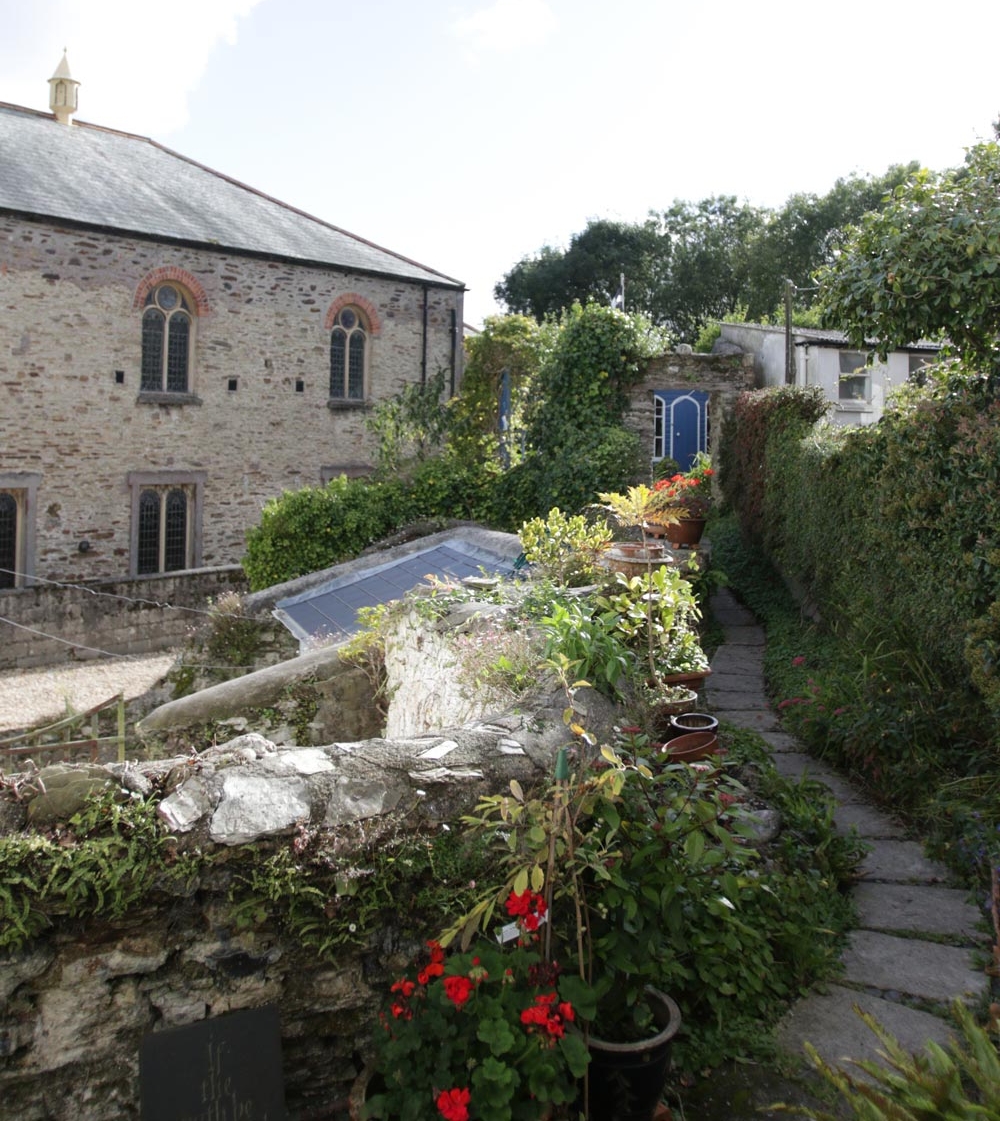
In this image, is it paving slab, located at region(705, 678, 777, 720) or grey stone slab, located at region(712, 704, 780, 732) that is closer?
grey stone slab, located at region(712, 704, 780, 732)

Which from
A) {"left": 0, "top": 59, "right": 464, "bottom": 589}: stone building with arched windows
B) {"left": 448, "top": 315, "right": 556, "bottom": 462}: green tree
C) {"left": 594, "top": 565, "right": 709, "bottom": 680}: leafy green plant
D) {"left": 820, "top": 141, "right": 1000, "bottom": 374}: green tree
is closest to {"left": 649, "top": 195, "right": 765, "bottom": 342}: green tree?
{"left": 0, "top": 59, "right": 464, "bottom": 589}: stone building with arched windows

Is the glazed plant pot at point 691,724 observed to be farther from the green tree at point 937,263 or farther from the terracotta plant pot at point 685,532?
the terracotta plant pot at point 685,532

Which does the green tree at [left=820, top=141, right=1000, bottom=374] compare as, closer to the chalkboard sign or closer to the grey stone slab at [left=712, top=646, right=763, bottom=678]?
the grey stone slab at [left=712, top=646, right=763, bottom=678]

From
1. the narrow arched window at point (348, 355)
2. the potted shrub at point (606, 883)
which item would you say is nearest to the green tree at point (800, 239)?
the narrow arched window at point (348, 355)

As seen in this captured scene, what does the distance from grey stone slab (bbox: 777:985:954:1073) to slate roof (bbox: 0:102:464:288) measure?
18.1 meters

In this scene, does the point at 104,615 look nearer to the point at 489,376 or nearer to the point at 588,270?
the point at 489,376

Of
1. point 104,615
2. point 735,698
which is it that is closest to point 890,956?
point 735,698

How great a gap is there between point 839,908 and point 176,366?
18348 millimetres

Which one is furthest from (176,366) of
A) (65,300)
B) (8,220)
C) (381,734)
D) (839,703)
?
(839,703)

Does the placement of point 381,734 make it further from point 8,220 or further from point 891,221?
point 8,220

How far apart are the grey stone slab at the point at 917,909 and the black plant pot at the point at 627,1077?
1.90m

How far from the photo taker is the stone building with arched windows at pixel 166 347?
700 inches

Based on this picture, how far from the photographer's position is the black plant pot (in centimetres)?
299

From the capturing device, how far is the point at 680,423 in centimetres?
1802
